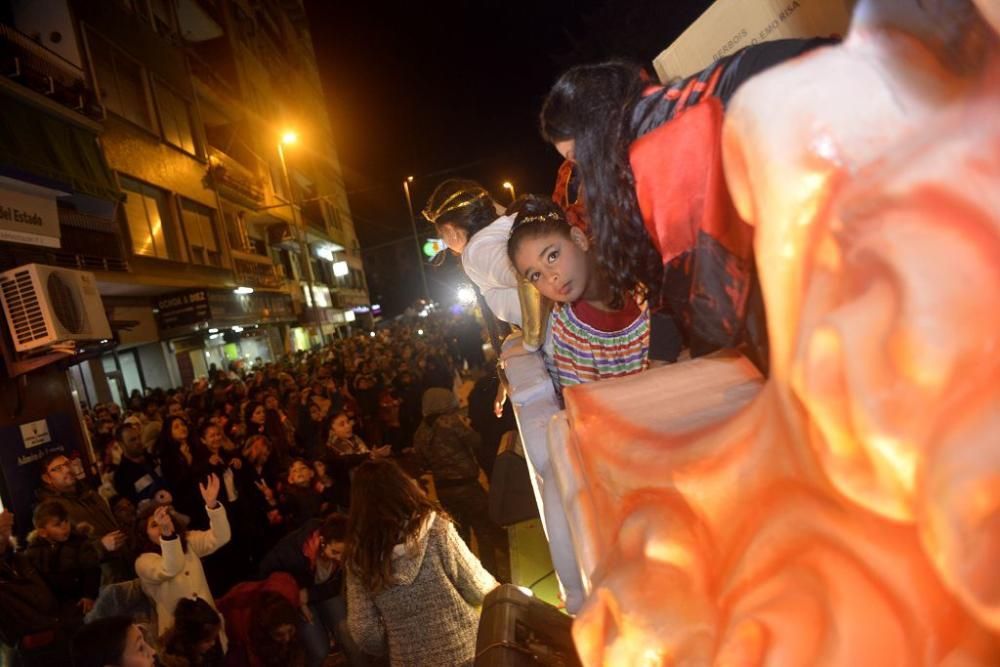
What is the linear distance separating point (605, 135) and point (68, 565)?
4.57 metres

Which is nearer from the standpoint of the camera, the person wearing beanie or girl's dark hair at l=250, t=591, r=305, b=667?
girl's dark hair at l=250, t=591, r=305, b=667

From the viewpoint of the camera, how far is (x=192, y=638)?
3.47 meters

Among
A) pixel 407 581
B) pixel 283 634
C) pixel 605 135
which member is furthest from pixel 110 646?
pixel 605 135

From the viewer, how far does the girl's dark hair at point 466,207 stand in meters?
2.90

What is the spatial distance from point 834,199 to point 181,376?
19.1m

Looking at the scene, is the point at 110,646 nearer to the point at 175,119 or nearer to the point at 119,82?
the point at 119,82

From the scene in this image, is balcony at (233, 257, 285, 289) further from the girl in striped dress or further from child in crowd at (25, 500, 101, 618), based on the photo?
the girl in striped dress

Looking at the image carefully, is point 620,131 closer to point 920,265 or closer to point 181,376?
point 920,265

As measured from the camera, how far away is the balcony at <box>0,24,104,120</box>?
1021 cm

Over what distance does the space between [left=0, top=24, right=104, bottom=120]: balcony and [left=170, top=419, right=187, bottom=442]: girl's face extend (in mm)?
7775

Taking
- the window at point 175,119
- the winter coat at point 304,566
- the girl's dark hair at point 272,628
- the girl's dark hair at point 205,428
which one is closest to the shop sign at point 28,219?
the girl's dark hair at point 205,428

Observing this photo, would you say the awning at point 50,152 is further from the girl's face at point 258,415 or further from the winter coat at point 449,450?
the winter coat at point 449,450

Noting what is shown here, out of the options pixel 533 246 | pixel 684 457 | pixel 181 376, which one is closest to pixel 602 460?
pixel 684 457

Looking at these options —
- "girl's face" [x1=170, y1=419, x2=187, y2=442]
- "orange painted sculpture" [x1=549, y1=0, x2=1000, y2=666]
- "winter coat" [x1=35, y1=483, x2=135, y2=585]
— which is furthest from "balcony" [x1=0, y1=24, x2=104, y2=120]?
"orange painted sculpture" [x1=549, y1=0, x2=1000, y2=666]
